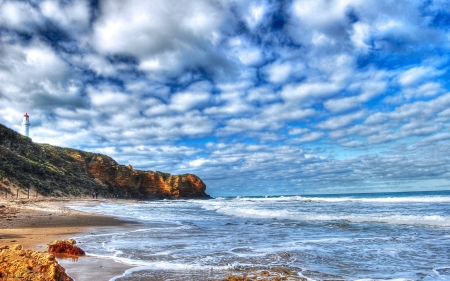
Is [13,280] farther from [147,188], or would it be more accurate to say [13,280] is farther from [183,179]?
[183,179]

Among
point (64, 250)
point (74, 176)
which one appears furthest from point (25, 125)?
point (64, 250)

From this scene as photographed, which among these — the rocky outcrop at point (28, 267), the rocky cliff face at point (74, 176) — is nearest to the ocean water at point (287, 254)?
the rocky outcrop at point (28, 267)

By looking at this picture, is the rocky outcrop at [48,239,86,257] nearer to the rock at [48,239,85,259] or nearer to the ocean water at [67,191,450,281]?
the rock at [48,239,85,259]

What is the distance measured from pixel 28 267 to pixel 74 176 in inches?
2137

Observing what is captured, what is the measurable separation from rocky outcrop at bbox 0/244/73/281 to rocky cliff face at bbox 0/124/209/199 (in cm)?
3174

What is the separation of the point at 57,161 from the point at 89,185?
8056 mm

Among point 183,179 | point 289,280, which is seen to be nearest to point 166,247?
point 289,280

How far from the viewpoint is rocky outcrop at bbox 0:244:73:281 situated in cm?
366

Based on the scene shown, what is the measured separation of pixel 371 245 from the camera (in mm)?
9680

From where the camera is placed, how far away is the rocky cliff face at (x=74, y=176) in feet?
120

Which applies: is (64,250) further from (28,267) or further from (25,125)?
(25,125)

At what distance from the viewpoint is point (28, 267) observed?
3795 millimetres

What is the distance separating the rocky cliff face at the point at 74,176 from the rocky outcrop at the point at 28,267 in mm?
31742

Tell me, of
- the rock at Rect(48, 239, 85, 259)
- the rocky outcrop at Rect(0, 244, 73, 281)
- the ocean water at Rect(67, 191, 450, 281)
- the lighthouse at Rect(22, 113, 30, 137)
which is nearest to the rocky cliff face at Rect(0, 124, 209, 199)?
the lighthouse at Rect(22, 113, 30, 137)
